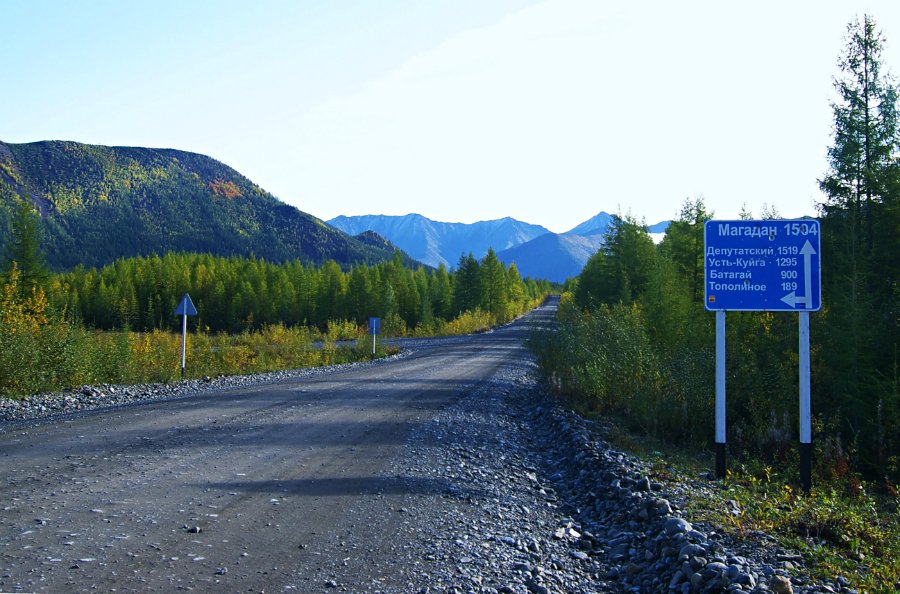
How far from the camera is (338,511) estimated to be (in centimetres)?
602

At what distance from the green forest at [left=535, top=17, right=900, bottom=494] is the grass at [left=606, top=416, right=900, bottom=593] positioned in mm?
1158

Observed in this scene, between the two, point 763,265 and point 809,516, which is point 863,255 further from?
point 809,516

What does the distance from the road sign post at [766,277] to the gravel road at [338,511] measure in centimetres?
207

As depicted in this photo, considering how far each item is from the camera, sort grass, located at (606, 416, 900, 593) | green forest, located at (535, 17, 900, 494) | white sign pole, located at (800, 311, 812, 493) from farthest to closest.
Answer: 1. green forest, located at (535, 17, 900, 494)
2. white sign pole, located at (800, 311, 812, 493)
3. grass, located at (606, 416, 900, 593)

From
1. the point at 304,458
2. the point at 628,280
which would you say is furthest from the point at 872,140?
the point at 628,280

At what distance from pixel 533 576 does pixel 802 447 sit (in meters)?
4.85

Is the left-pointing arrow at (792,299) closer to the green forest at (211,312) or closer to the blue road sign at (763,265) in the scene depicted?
the blue road sign at (763,265)

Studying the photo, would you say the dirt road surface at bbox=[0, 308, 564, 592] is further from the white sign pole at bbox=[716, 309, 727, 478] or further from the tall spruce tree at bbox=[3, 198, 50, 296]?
the tall spruce tree at bbox=[3, 198, 50, 296]

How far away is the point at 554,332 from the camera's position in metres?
18.0

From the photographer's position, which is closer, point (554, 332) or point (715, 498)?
point (715, 498)

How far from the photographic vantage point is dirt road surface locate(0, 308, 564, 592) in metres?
4.36

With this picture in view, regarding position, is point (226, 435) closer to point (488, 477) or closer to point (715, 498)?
point (488, 477)

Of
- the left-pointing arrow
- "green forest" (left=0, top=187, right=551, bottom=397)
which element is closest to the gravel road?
the left-pointing arrow

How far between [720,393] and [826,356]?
4.54m
